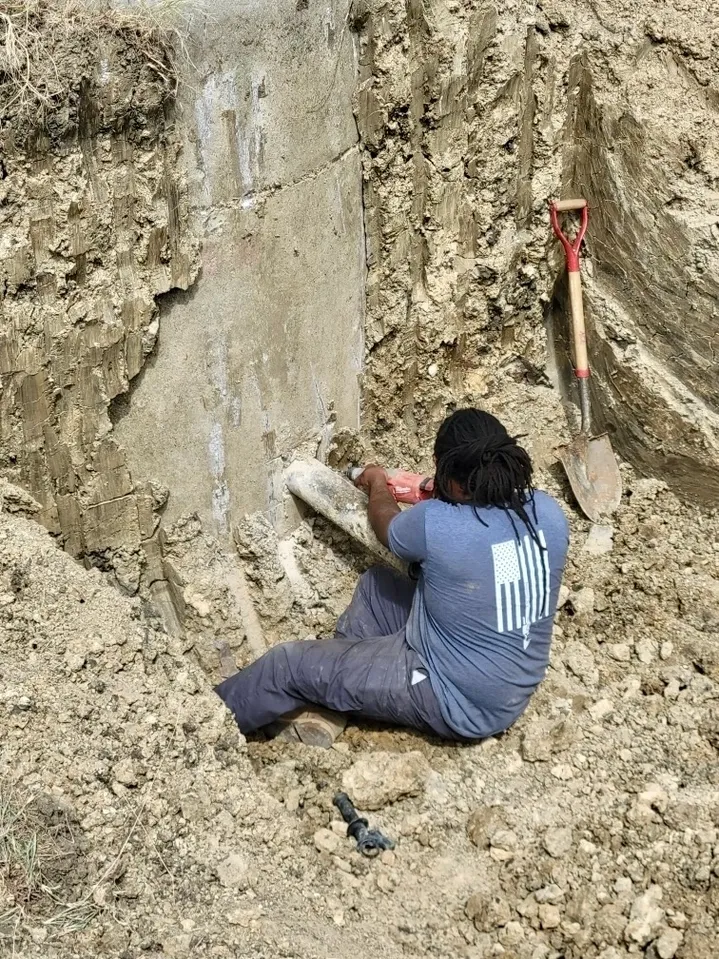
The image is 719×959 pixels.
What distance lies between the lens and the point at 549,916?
319 centimetres

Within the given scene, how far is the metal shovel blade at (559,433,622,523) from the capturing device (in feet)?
17.3

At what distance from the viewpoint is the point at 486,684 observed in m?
3.70

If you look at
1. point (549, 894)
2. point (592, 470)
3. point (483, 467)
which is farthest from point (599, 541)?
point (549, 894)

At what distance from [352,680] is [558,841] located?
0.97 metres

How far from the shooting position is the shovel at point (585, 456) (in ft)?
16.9

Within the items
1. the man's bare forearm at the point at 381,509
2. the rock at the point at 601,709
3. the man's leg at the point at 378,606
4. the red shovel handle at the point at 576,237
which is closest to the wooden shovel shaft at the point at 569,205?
the red shovel handle at the point at 576,237

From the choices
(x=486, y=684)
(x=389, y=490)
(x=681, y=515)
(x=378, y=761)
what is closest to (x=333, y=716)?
(x=378, y=761)

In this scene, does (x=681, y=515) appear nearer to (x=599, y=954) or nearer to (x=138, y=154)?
(x=599, y=954)

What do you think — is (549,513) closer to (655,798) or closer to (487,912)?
(655,798)

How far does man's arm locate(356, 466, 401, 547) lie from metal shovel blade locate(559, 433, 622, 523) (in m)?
1.32

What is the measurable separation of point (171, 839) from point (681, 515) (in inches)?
126

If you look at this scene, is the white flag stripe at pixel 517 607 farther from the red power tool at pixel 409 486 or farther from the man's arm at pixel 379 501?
the red power tool at pixel 409 486

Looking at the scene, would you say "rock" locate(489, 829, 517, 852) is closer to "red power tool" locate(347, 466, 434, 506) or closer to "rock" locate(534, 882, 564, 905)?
"rock" locate(534, 882, 564, 905)

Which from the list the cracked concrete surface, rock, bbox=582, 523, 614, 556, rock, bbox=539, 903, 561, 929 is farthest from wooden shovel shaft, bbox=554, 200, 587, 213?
rock, bbox=539, 903, 561, 929
